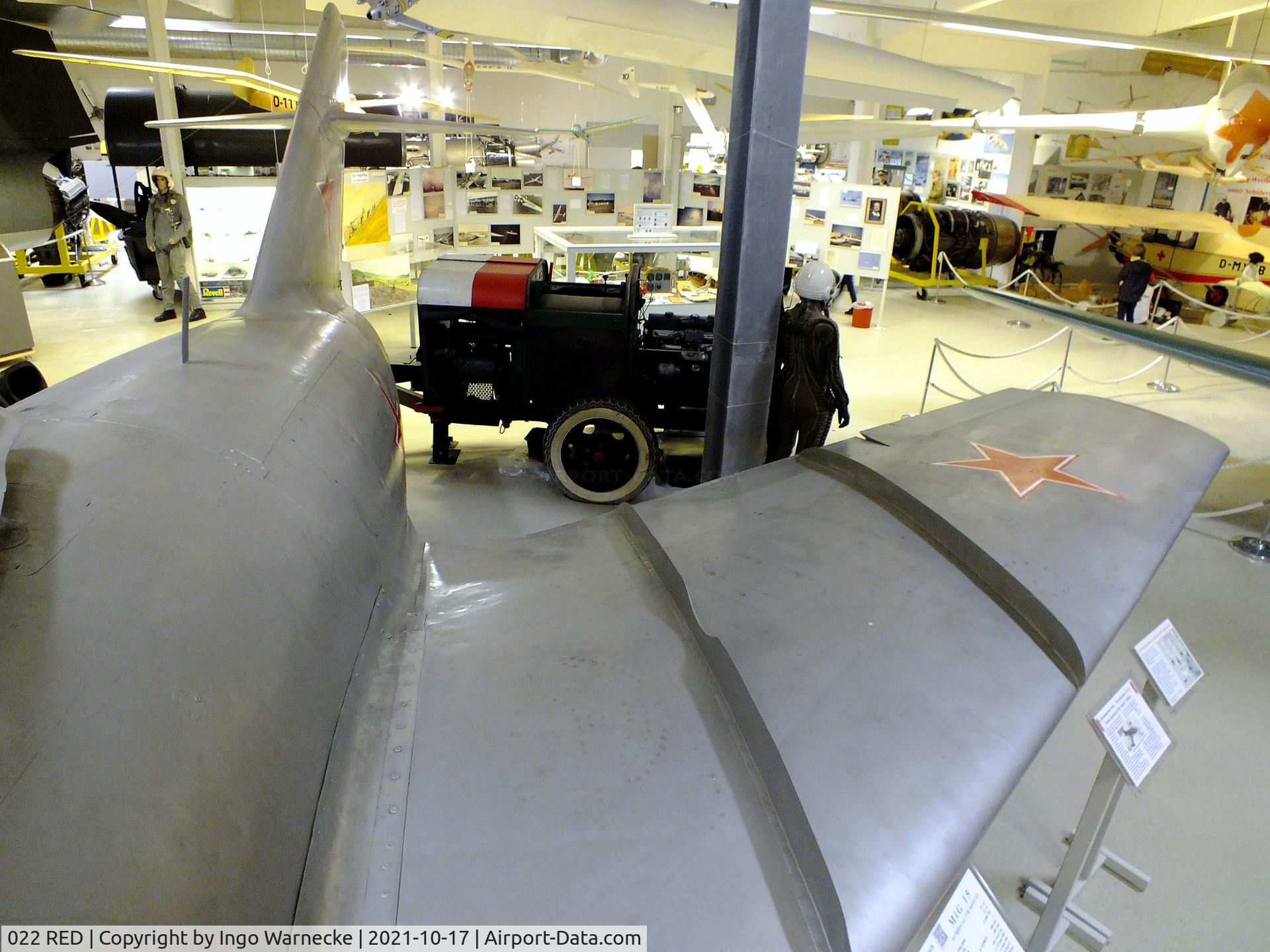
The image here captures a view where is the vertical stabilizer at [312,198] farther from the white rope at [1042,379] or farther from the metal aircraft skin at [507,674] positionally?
the white rope at [1042,379]

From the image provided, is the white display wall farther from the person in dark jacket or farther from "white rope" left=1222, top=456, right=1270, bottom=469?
"white rope" left=1222, top=456, right=1270, bottom=469

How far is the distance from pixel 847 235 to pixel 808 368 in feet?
30.3

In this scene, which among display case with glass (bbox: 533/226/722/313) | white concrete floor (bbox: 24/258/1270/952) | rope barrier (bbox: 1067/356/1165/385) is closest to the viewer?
white concrete floor (bbox: 24/258/1270/952)

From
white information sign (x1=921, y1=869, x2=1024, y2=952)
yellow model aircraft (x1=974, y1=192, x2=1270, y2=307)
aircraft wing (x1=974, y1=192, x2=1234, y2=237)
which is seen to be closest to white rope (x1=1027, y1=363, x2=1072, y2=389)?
aircraft wing (x1=974, y1=192, x2=1234, y2=237)

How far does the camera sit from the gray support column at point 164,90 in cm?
998

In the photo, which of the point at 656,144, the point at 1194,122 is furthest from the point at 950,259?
the point at 656,144

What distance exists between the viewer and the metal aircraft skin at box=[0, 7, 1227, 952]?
4.48 feet

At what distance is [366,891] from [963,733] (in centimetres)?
136

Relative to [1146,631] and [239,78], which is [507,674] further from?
[239,78]

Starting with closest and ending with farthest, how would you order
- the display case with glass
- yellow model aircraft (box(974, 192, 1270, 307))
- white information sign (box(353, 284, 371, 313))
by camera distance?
the display case with glass, white information sign (box(353, 284, 371, 313)), yellow model aircraft (box(974, 192, 1270, 307))

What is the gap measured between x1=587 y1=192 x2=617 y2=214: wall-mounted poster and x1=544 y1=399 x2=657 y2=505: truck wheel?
9802mm

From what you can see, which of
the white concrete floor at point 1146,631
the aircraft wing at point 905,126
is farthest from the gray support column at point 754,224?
the aircraft wing at point 905,126

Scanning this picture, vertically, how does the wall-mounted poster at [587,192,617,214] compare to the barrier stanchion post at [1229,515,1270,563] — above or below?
above

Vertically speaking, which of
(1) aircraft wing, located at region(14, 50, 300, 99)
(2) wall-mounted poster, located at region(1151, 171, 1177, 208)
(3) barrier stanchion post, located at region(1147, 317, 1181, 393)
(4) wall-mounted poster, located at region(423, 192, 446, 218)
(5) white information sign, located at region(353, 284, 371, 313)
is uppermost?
(1) aircraft wing, located at region(14, 50, 300, 99)
